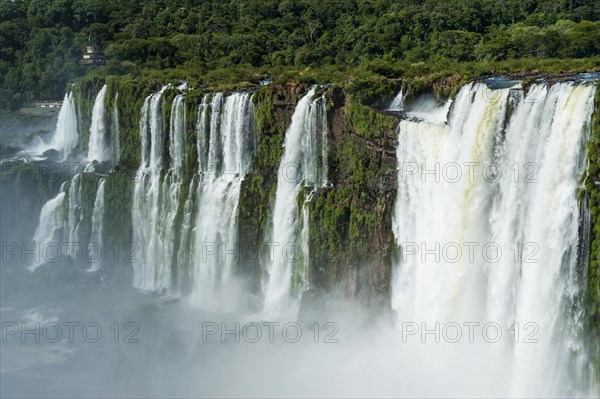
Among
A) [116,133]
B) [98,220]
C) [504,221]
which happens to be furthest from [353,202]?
[116,133]

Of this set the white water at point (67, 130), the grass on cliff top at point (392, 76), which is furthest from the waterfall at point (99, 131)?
the white water at point (67, 130)

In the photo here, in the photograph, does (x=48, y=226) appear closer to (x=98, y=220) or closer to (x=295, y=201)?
(x=98, y=220)

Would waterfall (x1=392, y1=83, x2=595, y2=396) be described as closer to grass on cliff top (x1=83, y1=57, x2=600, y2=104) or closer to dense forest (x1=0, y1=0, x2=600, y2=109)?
grass on cliff top (x1=83, y1=57, x2=600, y2=104)

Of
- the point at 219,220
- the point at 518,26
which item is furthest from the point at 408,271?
the point at 518,26

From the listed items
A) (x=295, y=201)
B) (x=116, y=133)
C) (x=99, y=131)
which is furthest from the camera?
(x=99, y=131)

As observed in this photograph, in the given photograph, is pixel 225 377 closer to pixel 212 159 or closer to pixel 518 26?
pixel 212 159

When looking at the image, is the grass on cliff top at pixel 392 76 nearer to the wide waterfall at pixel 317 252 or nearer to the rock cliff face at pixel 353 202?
the wide waterfall at pixel 317 252

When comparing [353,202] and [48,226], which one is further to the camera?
[48,226]
